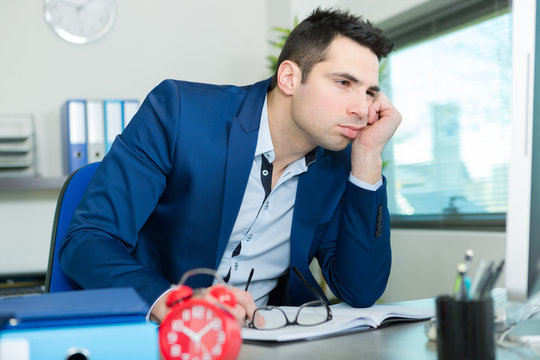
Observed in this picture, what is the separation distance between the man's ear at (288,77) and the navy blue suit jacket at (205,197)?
0.46 ft

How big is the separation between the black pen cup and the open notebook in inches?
10.2

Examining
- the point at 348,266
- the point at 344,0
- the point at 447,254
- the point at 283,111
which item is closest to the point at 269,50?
the point at 344,0

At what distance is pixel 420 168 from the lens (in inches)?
119

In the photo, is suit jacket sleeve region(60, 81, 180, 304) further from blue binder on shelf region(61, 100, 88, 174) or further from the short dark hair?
blue binder on shelf region(61, 100, 88, 174)

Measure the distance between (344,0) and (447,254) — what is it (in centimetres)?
158

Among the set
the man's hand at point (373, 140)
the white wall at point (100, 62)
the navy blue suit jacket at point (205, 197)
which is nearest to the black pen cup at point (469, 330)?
the navy blue suit jacket at point (205, 197)

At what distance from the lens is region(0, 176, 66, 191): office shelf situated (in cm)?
247

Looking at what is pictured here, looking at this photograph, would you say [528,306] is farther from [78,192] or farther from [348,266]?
[78,192]

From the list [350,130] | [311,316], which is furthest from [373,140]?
[311,316]

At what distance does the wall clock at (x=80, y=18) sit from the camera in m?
2.86

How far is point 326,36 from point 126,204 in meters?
0.70

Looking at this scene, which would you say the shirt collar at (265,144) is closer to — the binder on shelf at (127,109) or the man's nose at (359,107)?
the man's nose at (359,107)

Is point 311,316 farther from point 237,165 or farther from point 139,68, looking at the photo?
point 139,68

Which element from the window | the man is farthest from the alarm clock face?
the window
